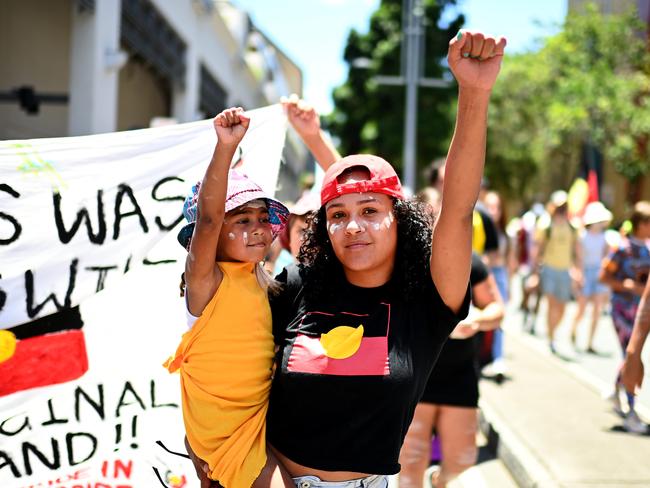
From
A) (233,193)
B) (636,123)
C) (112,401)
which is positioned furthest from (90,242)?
(636,123)

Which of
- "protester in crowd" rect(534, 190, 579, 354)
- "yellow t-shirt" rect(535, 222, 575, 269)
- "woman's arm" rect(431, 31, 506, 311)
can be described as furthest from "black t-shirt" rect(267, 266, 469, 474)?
"yellow t-shirt" rect(535, 222, 575, 269)

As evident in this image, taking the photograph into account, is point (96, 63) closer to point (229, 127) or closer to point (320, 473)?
point (229, 127)

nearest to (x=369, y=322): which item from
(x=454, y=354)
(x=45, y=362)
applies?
(x=45, y=362)

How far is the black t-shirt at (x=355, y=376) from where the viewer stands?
7.57 feet

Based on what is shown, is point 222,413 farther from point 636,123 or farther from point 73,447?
point 636,123

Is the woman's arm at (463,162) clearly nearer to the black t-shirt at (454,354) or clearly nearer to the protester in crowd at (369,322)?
the protester in crowd at (369,322)

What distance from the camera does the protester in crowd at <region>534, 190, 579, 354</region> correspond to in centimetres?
1022

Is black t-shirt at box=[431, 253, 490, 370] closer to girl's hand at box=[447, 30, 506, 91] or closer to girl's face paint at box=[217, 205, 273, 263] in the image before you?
girl's face paint at box=[217, 205, 273, 263]

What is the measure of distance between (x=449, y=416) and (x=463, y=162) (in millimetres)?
2235

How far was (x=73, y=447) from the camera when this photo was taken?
310 centimetres

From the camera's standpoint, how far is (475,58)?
81.6 inches

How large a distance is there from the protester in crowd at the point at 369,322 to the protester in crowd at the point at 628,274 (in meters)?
4.52

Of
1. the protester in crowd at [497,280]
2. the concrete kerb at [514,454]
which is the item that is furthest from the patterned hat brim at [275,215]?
the protester in crowd at [497,280]

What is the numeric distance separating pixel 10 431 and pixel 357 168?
1.79 meters
